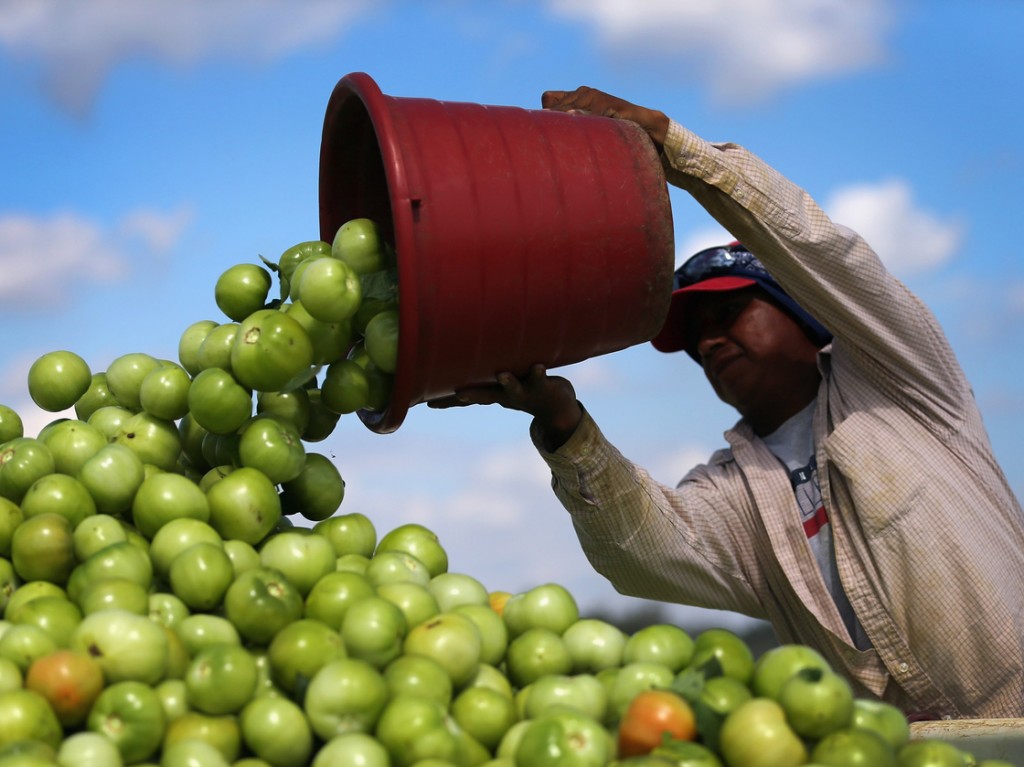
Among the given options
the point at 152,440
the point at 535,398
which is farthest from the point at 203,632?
the point at 535,398

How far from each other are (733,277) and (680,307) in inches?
11.1

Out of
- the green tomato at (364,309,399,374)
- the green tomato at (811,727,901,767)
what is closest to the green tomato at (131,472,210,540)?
the green tomato at (364,309,399,374)

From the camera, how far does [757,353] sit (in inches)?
156

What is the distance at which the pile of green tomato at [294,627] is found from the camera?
5.43 ft

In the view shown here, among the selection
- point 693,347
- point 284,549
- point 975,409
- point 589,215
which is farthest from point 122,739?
point 975,409

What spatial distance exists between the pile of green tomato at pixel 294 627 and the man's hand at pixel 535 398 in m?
0.34

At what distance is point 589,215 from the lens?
2723mm

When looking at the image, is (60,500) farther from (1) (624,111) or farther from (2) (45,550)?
(1) (624,111)

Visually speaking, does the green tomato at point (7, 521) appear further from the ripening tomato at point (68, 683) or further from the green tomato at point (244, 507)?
the ripening tomato at point (68, 683)

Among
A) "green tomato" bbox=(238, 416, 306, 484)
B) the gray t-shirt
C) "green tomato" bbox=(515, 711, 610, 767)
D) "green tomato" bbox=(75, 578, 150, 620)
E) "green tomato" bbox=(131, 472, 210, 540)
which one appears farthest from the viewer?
the gray t-shirt

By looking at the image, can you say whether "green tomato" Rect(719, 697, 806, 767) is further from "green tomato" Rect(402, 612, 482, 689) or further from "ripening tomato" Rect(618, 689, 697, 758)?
"green tomato" Rect(402, 612, 482, 689)

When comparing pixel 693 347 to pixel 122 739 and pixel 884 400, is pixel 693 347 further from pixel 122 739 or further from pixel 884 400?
pixel 122 739

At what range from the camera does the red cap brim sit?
3.96 m

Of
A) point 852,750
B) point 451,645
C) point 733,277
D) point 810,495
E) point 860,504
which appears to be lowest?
point 852,750
